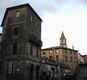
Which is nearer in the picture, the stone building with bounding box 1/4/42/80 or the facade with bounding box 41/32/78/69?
the stone building with bounding box 1/4/42/80

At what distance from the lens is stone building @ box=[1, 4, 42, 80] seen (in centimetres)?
4322

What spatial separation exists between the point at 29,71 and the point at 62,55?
43.4 m

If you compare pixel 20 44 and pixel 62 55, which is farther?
pixel 62 55

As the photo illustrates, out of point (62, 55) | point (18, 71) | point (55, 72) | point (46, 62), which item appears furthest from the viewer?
point (62, 55)

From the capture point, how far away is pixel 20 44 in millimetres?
44375

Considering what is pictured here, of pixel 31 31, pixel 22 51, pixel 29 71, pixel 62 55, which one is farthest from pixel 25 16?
pixel 62 55

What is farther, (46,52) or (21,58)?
(46,52)

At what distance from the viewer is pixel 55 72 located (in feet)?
196

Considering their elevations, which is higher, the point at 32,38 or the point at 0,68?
the point at 32,38

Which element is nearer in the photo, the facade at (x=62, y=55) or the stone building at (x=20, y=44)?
the stone building at (x=20, y=44)

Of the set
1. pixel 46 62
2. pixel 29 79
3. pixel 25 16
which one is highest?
pixel 25 16

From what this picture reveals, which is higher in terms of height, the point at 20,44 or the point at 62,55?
the point at 20,44

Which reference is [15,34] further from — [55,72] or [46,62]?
[55,72]

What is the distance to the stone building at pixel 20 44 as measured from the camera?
43.2 meters
